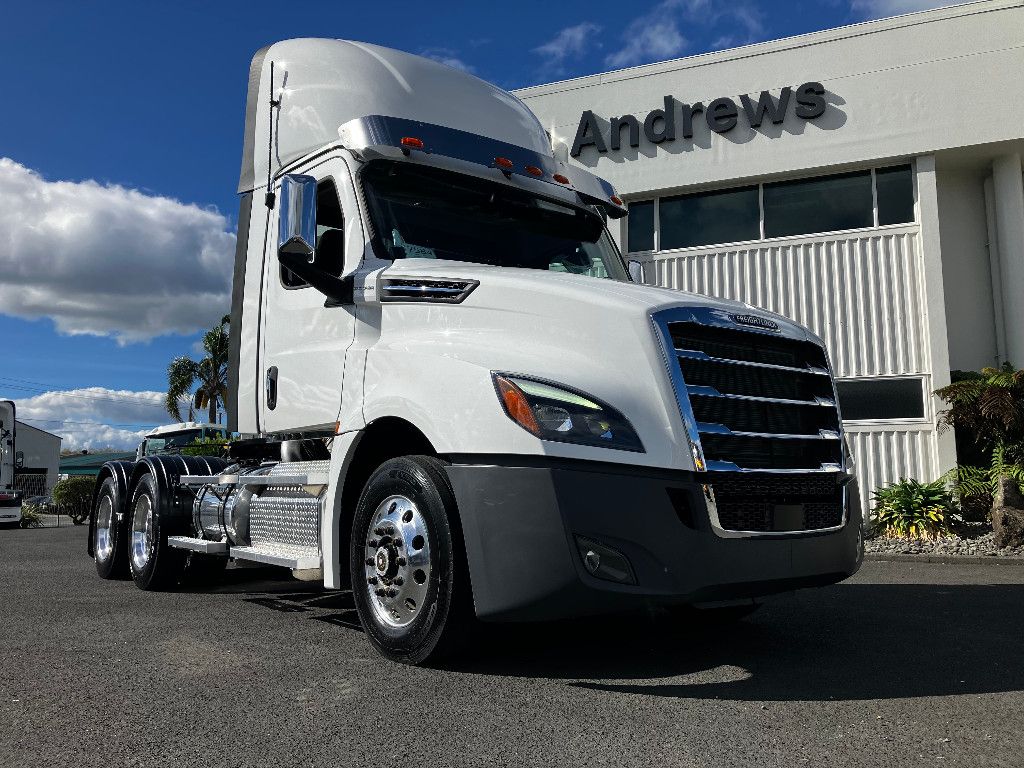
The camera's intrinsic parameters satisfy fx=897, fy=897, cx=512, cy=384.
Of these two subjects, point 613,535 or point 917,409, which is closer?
point 613,535

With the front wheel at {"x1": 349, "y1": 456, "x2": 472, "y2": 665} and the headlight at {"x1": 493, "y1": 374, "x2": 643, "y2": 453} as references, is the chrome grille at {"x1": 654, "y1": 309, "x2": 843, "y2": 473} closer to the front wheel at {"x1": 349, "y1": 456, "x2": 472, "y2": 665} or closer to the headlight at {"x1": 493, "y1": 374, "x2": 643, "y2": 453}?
the headlight at {"x1": 493, "y1": 374, "x2": 643, "y2": 453}

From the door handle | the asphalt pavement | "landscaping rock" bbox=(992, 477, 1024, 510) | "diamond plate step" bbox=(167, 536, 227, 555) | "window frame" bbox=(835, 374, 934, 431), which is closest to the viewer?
the asphalt pavement

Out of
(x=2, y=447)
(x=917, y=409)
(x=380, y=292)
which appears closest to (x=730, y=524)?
(x=380, y=292)

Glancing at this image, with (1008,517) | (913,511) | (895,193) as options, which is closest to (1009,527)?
(1008,517)

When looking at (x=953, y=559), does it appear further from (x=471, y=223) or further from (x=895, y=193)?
(x=471, y=223)

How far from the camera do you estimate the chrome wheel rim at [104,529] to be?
27.3ft

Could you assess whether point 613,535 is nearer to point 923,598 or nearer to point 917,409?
point 923,598

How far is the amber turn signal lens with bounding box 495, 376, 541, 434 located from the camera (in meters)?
3.92

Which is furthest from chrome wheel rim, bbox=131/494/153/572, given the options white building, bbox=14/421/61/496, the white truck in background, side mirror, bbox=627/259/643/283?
white building, bbox=14/421/61/496

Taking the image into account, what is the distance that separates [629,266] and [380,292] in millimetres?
2156

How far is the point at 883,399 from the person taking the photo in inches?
572

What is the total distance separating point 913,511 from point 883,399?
2637 mm

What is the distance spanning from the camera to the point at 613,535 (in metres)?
3.81

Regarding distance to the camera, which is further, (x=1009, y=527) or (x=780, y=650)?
(x=1009, y=527)
